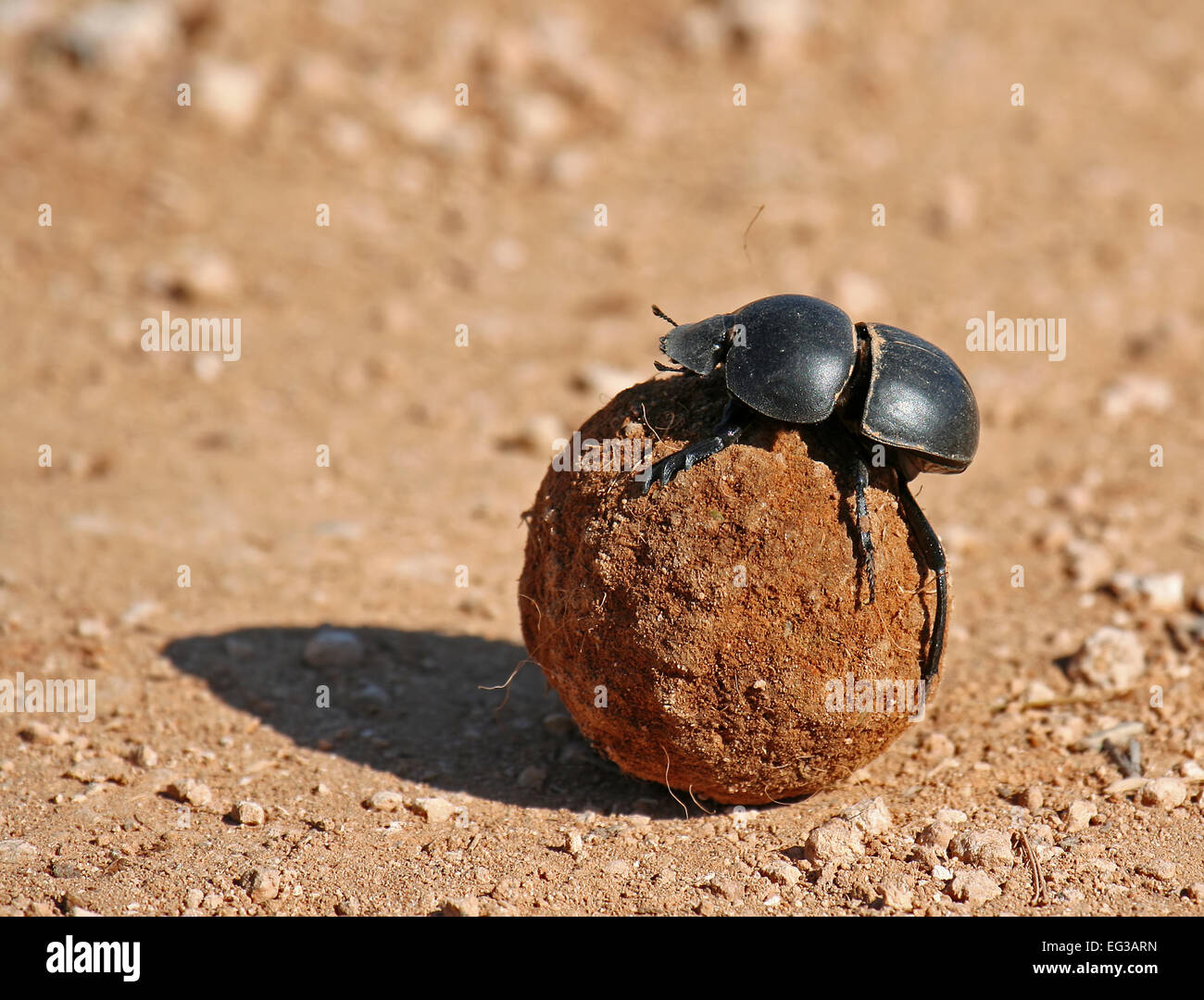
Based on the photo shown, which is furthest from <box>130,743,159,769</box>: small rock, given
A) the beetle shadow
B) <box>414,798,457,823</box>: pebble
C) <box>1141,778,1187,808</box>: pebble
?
<box>1141,778,1187,808</box>: pebble

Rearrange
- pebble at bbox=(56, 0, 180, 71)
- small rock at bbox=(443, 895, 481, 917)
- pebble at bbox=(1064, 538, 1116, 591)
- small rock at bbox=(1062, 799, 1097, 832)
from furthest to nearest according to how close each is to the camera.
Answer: pebble at bbox=(56, 0, 180, 71)
pebble at bbox=(1064, 538, 1116, 591)
small rock at bbox=(1062, 799, 1097, 832)
small rock at bbox=(443, 895, 481, 917)

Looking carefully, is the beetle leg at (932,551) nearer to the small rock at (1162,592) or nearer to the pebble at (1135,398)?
the small rock at (1162,592)

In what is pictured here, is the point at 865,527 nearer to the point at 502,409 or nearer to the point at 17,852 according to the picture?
the point at 17,852

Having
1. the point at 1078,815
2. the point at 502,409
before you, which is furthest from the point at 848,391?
the point at 502,409

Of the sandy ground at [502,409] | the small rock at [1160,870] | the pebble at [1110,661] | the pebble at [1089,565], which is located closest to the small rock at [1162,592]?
the sandy ground at [502,409]

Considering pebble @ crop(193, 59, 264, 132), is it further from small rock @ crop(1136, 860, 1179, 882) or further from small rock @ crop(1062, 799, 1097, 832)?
small rock @ crop(1136, 860, 1179, 882)

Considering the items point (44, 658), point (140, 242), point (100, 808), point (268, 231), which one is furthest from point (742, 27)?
point (100, 808)

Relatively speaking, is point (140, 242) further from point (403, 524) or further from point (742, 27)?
point (742, 27)
